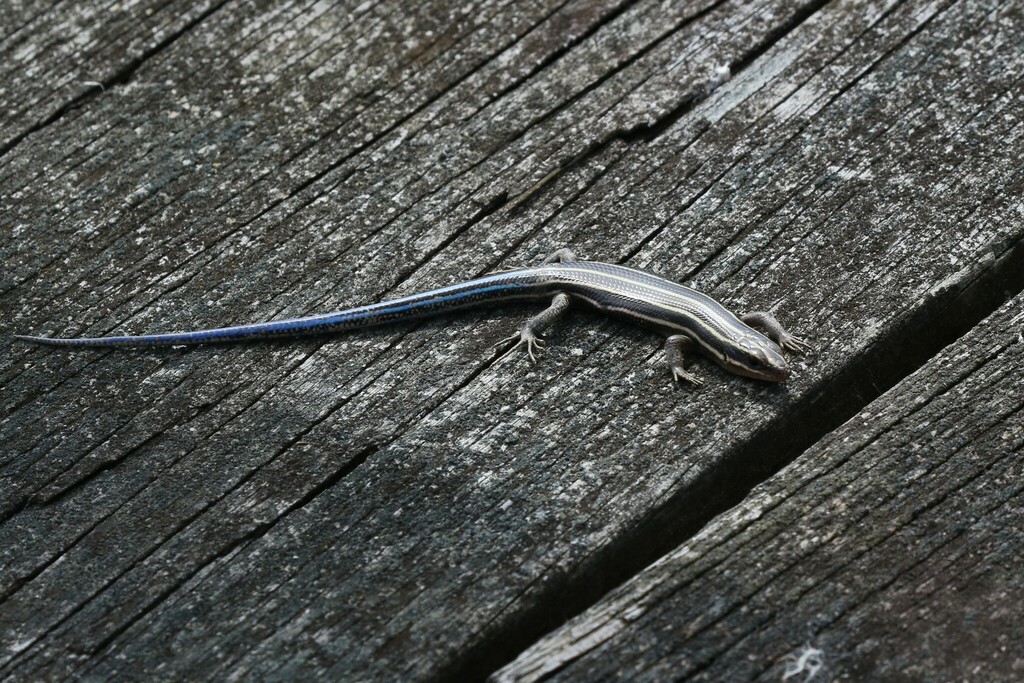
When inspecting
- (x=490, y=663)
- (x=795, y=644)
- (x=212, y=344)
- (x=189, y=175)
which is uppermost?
(x=189, y=175)

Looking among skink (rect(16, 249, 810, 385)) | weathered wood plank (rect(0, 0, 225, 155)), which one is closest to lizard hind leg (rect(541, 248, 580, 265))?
skink (rect(16, 249, 810, 385))

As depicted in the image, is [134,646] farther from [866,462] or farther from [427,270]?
[866,462]

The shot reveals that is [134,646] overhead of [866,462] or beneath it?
overhead

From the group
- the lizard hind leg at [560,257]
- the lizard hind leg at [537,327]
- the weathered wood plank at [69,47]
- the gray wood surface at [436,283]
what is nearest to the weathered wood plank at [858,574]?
the gray wood surface at [436,283]

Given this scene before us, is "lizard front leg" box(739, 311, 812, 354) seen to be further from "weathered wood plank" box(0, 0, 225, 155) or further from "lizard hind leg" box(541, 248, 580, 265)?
"weathered wood plank" box(0, 0, 225, 155)

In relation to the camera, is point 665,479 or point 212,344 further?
point 212,344

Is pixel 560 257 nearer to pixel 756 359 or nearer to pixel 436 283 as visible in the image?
pixel 436 283

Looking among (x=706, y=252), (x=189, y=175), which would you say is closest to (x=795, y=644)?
(x=706, y=252)
